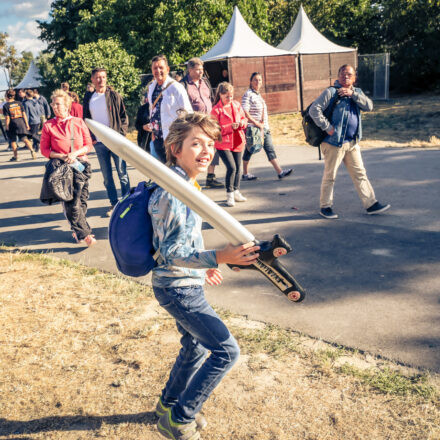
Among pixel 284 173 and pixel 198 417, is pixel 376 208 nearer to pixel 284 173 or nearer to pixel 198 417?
pixel 284 173

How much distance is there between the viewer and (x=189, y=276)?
2.31 metres

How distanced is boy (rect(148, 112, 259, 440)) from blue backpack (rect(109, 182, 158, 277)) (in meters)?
0.05

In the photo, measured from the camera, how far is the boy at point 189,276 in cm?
212

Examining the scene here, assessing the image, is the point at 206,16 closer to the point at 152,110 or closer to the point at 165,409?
the point at 152,110

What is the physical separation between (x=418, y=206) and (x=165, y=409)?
5222 millimetres

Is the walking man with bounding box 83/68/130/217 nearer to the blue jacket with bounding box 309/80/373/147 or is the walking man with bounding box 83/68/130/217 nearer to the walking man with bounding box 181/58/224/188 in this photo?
the walking man with bounding box 181/58/224/188

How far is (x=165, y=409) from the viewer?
8.68 ft

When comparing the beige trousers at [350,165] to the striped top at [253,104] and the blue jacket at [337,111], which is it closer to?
the blue jacket at [337,111]

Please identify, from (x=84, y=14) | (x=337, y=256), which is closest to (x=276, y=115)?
(x=84, y=14)

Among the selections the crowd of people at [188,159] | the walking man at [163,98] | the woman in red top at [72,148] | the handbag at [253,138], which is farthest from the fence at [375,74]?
the woman in red top at [72,148]

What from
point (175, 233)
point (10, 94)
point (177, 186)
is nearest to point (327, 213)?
point (175, 233)

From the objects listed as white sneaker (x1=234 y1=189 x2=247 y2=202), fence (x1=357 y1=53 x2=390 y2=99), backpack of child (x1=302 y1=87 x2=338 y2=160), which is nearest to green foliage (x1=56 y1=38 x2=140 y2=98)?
white sneaker (x1=234 y1=189 x2=247 y2=202)

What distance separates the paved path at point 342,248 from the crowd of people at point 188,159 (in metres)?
0.41

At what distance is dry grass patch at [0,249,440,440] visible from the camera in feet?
8.67
